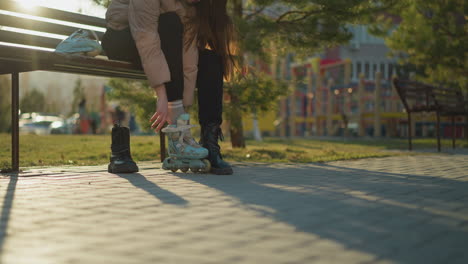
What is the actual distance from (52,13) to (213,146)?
159 centimetres

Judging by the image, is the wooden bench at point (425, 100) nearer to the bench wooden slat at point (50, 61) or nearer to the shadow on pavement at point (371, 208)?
the shadow on pavement at point (371, 208)

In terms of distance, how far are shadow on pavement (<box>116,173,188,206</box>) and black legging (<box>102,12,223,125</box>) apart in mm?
454

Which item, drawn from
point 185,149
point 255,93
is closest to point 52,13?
point 185,149

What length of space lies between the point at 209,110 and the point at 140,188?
850 mm

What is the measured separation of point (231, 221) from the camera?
128 cm

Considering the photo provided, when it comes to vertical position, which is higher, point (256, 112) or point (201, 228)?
point (256, 112)

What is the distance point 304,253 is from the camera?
970 mm

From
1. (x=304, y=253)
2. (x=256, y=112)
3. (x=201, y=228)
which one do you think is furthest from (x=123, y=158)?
(x=256, y=112)

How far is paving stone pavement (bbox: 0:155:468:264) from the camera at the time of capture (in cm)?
96

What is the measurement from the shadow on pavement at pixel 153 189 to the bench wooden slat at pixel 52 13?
1.37m

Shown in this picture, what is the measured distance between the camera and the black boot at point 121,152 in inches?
102

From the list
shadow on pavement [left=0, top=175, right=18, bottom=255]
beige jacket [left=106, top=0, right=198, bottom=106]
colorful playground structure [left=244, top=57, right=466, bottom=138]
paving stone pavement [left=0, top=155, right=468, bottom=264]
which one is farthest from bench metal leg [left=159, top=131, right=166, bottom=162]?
colorful playground structure [left=244, top=57, right=466, bottom=138]

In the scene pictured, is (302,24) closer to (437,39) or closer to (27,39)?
(27,39)

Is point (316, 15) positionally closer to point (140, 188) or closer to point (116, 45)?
point (116, 45)
